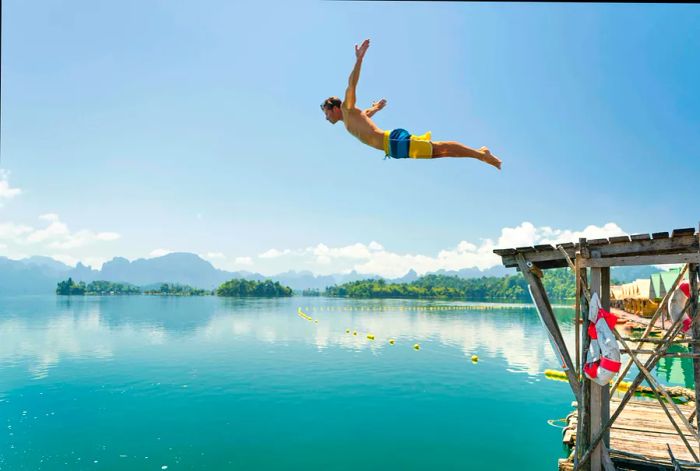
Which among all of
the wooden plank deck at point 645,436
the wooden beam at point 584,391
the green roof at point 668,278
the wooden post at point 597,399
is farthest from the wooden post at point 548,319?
the green roof at point 668,278

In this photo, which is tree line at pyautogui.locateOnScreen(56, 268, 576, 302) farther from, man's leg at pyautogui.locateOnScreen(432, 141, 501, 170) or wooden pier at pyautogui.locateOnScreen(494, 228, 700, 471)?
man's leg at pyautogui.locateOnScreen(432, 141, 501, 170)

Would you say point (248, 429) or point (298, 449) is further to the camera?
point (248, 429)

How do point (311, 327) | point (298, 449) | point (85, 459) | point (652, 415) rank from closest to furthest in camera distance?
1. point (652, 415)
2. point (85, 459)
3. point (298, 449)
4. point (311, 327)

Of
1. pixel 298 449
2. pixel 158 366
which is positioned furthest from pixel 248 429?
pixel 158 366

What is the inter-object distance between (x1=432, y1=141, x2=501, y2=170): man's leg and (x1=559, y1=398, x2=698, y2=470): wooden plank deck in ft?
26.0

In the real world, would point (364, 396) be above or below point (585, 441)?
below

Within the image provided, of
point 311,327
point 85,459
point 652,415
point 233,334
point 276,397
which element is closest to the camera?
point 652,415

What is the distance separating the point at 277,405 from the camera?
20375 mm

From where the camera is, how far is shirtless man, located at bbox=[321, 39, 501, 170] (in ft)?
13.5

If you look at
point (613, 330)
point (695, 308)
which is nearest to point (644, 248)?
point (695, 308)

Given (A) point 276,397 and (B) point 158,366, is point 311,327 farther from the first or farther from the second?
(A) point 276,397

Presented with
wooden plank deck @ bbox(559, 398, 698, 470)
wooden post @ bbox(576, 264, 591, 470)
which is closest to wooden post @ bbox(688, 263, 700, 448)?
wooden post @ bbox(576, 264, 591, 470)

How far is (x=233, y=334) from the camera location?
151 feet

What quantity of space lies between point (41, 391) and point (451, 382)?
23.1 metres
